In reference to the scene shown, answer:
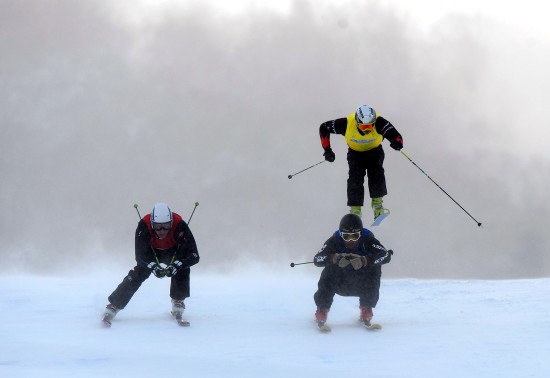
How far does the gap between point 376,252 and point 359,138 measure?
8.66 ft

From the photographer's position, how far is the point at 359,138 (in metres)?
11.4

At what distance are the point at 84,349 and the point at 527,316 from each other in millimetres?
5990

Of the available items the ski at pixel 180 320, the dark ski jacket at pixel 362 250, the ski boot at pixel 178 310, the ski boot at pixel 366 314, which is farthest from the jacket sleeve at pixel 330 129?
the ski at pixel 180 320

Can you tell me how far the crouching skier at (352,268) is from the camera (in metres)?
9.29

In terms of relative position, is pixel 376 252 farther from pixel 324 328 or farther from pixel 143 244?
pixel 143 244

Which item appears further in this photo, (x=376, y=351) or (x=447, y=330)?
(x=447, y=330)

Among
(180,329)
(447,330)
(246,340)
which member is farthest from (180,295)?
(447,330)

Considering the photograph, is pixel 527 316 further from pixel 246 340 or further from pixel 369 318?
pixel 246 340

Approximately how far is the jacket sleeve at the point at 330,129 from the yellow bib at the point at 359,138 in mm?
93

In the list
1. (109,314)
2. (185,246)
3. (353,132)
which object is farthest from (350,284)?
(109,314)

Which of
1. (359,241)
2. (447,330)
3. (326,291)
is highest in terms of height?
(359,241)

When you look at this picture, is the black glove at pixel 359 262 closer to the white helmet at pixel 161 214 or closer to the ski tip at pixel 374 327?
the ski tip at pixel 374 327

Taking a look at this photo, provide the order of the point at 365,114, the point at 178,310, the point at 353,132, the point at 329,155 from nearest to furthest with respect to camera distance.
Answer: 1. the point at 178,310
2. the point at 365,114
3. the point at 353,132
4. the point at 329,155

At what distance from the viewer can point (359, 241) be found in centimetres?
938
